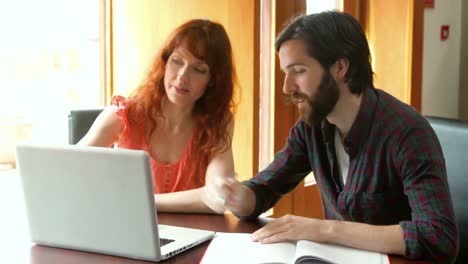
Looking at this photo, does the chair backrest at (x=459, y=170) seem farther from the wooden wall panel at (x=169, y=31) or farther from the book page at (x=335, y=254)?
the wooden wall panel at (x=169, y=31)

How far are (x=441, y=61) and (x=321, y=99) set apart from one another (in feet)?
11.3

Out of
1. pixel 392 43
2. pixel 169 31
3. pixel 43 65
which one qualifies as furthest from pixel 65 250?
pixel 392 43

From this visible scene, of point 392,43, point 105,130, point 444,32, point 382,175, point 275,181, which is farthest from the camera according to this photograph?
point 444,32

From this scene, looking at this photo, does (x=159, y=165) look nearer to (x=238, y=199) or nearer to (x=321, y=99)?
(x=238, y=199)

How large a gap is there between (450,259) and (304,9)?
7.18 feet

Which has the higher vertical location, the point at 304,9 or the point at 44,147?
the point at 304,9

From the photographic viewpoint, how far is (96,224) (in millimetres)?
1402

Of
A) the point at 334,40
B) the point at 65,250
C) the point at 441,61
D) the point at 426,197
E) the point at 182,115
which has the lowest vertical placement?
the point at 65,250

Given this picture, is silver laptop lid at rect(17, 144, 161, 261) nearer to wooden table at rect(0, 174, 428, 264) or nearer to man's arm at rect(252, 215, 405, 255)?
wooden table at rect(0, 174, 428, 264)

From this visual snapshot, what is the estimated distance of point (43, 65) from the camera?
265 cm

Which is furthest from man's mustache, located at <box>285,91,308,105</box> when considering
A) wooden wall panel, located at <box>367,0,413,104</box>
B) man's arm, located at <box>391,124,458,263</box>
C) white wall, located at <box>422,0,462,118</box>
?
white wall, located at <box>422,0,462,118</box>

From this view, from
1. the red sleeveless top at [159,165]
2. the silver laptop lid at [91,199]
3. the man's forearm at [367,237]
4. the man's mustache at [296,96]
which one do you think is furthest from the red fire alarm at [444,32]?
the silver laptop lid at [91,199]

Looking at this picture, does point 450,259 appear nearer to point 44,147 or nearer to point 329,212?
point 329,212

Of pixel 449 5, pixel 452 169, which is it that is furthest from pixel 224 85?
pixel 449 5
